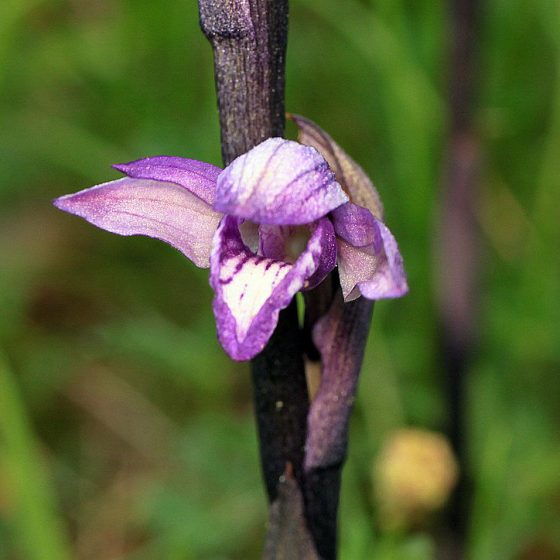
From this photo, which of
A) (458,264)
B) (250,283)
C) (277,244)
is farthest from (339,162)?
(458,264)

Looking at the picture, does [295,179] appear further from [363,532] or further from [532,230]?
[532,230]

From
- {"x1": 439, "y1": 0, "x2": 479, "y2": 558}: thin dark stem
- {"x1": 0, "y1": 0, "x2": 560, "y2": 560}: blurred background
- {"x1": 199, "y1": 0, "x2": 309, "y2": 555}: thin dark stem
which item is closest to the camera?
{"x1": 199, "y1": 0, "x2": 309, "y2": 555}: thin dark stem

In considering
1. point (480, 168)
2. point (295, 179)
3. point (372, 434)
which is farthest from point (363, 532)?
point (295, 179)

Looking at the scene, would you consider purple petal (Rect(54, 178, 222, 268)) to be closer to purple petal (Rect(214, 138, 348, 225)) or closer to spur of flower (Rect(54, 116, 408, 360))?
spur of flower (Rect(54, 116, 408, 360))

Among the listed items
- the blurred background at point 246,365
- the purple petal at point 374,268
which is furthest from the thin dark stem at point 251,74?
the blurred background at point 246,365

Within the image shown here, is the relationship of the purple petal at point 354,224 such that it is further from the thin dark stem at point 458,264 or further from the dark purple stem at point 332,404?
the thin dark stem at point 458,264

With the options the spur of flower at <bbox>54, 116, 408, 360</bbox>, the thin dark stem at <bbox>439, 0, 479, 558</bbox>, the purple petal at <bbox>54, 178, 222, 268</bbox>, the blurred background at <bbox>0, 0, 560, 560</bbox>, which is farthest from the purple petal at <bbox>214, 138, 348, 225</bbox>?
the thin dark stem at <bbox>439, 0, 479, 558</bbox>
